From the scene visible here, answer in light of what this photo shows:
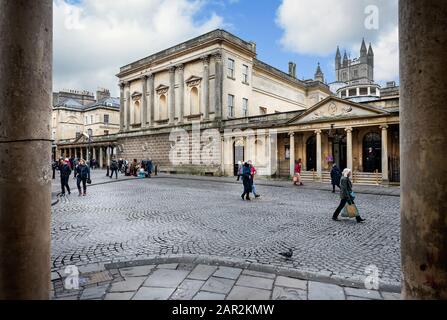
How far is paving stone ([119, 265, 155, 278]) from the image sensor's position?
396cm

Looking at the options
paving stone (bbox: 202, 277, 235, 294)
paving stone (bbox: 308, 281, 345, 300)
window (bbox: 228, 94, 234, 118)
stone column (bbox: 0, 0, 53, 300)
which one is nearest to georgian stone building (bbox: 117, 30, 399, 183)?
window (bbox: 228, 94, 234, 118)

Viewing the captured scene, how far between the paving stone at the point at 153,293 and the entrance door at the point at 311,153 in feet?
79.5

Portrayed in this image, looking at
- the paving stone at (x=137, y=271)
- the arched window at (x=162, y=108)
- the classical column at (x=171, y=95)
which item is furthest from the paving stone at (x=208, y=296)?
the arched window at (x=162, y=108)

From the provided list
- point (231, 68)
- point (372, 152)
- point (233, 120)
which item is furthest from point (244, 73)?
point (372, 152)

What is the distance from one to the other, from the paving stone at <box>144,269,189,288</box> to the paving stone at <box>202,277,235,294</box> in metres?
0.38

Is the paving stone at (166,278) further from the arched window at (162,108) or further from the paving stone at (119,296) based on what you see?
the arched window at (162,108)

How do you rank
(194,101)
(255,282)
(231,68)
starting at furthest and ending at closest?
(194,101)
(231,68)
(255,282)

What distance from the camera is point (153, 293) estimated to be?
3.38 m

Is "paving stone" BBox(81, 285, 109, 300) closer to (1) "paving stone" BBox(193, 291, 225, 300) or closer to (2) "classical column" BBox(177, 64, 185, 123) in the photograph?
(1) "paving stone" BBox(193, 291, 225, 300)

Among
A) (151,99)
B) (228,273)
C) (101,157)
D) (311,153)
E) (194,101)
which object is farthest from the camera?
(101,157)

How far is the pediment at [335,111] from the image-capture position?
65.4ft

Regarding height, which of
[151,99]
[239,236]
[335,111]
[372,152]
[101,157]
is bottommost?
[239,236]

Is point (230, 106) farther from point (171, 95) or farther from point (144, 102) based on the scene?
point (144, 102)

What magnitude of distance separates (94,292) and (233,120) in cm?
2483
